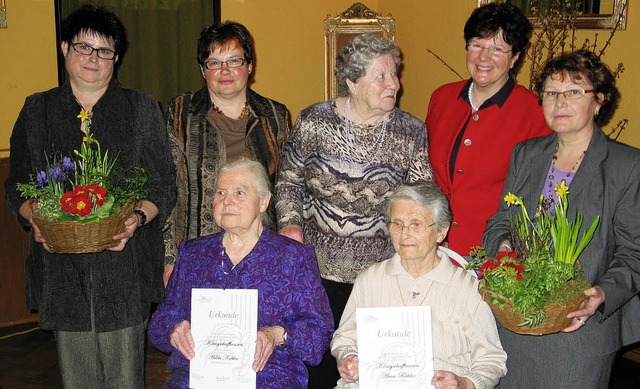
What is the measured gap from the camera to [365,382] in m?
2.46

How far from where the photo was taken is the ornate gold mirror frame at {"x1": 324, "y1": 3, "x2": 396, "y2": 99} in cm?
559

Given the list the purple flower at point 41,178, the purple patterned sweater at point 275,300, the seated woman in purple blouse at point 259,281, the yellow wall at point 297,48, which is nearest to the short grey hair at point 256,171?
the seated woman in purple blouse at point 259,281

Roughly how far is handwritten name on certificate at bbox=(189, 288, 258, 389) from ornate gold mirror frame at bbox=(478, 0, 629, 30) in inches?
103

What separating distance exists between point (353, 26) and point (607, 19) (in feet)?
7.04

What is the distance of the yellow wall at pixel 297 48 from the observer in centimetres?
479

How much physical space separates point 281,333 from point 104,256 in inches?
32.0

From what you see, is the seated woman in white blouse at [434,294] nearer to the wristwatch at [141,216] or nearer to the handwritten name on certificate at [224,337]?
the handwritten name on certificate at [224,337]

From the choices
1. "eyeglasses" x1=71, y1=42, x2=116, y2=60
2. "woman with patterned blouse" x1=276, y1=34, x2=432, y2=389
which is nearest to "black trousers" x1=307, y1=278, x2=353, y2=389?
"woman with patterned blouse" x1=276, y1=34, x2=432, y2=389

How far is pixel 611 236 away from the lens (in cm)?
249

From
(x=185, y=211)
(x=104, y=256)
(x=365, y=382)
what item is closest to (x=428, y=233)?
(x=365, y=382)

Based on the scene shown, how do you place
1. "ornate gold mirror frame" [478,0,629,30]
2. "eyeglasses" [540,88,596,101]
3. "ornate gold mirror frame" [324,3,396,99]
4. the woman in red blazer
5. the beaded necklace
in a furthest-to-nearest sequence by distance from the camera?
1. "ornate gold mirror frame" [324,3,396,99]
2. "ornate gold mirror frame" [478,0,629,30]
3. the beaded necklace
4. the woman in red blazer
5. "eyeglasses" [540,88,596,101]

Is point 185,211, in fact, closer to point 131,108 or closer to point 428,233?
point 131,108

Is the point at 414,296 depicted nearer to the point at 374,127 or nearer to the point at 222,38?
the point at 374,127

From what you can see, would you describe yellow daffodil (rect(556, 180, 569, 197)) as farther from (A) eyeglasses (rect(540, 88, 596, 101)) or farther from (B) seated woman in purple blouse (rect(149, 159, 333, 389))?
(B) seated woman in purple blouse (rect(149, 159, 333, 389))
